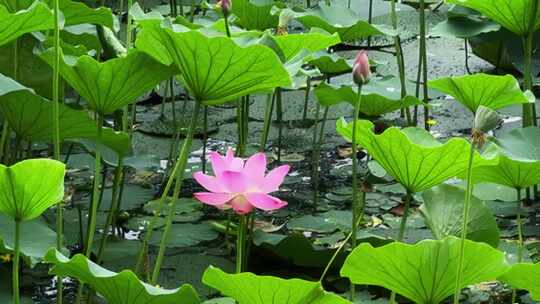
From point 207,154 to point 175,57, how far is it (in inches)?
48.4

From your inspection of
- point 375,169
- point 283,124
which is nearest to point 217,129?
point 283,124

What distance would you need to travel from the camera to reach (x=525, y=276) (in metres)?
1.54

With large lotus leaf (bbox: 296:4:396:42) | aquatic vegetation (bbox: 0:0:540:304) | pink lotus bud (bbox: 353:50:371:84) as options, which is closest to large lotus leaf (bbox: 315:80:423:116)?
aquatic vegetation (bbox: 0:0:540:304)

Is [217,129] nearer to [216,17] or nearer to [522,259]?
[216,17]

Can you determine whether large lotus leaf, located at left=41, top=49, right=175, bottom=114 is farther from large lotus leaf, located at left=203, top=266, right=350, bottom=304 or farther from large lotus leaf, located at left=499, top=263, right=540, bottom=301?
large lotus leaf, located at left=499, top=263, right=540, bottom=301

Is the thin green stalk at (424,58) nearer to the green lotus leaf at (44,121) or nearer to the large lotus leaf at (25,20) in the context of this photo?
the green lotus leaf at (44,121)

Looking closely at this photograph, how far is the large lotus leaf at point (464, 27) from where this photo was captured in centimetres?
281

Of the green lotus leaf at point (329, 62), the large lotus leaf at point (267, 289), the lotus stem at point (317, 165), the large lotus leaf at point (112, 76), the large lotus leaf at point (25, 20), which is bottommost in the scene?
the lotus stem at point (317, 165)

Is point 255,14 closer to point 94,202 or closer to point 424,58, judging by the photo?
point 424,58

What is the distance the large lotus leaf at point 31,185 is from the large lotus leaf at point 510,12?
1.14 metres

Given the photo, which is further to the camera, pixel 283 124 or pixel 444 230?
pixel 283 124

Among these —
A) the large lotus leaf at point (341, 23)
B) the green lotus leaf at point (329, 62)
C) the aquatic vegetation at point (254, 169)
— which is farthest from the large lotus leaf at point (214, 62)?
the large lotus leaf at point (341, 23)

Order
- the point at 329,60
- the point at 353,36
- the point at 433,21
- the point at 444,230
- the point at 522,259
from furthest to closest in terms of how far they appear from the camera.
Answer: the point at 433,21 → the point at 353,36 → the point at 329,60 → the point at 522,259 → the point at 444,230

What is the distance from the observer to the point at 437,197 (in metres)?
1.84
